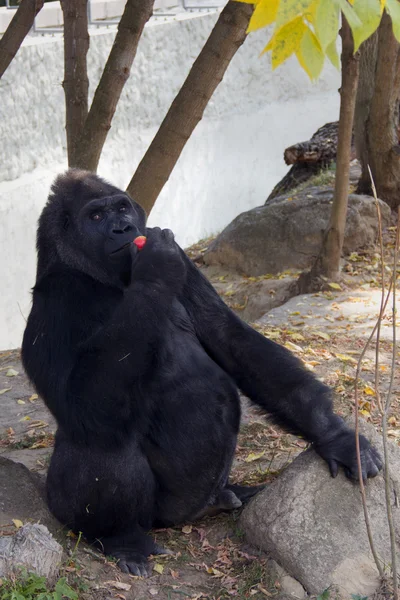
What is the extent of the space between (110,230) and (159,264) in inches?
13.8

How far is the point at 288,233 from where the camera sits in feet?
30.3

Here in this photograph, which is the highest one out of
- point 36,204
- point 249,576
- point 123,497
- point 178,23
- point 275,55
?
point 178,23

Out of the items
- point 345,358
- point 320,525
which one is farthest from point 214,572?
point 345,358

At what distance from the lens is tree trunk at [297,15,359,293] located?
23.9 feet

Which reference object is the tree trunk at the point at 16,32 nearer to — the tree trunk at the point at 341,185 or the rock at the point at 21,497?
the rock at the point at 21,497

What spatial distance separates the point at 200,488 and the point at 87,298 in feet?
3.36

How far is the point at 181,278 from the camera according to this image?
3188 mm

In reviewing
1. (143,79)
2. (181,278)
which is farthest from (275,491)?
(143,79)

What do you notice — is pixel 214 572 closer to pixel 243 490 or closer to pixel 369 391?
pixel 243 490

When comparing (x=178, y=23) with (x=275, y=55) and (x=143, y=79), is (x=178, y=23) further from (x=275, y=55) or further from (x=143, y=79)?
(x=275, y=55)

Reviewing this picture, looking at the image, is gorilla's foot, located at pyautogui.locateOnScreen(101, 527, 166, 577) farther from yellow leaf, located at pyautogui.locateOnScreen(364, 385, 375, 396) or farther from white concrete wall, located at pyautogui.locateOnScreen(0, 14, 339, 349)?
white concrete wall, located at pyautogui.locateOnScreen(0, 14, 339, 349)

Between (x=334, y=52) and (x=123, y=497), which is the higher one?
(x=334, y=52)

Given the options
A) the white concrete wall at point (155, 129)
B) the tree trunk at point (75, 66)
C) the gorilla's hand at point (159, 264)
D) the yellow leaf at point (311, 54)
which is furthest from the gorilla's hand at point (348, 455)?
the white concrete wall at point (155, 129)

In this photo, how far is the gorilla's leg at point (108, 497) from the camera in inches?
130
